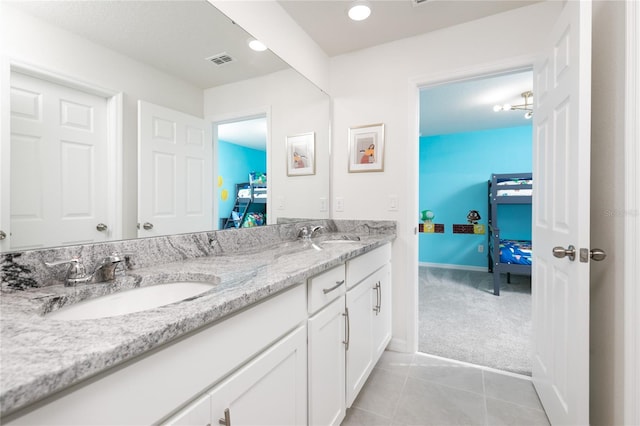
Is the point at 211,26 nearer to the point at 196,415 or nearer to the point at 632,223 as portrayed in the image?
the point at 196,415

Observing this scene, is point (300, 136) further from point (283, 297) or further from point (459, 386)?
point (459, 386)

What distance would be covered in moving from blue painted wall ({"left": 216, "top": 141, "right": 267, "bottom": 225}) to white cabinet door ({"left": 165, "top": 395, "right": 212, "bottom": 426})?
957 mm

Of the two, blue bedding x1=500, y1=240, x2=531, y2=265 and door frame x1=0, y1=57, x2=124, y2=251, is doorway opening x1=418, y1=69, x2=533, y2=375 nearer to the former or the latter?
blue bedding x1=500, y1=240, x2=531, y2=265

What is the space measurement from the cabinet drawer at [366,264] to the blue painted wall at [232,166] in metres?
0.70

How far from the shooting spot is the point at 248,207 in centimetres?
169

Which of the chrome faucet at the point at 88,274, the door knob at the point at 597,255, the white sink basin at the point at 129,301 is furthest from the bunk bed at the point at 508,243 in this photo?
the chrome faucet at the point at 88,274

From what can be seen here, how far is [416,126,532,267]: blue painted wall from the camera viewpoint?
4.64 meters

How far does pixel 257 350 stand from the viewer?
788 millimetres

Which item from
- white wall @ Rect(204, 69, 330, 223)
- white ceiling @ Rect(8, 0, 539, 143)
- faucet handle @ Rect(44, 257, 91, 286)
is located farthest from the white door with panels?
faucet handle @ Rect(44, 257, 91, 286)

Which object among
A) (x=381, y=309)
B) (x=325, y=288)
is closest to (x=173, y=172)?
(x=325, y=288)

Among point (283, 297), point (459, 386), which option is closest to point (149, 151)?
point (283, 297)

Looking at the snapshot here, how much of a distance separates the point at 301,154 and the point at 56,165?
1499 millimetres

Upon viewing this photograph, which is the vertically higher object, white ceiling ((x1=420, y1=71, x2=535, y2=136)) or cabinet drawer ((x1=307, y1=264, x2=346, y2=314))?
white ceiling ((x1=420, y1=71, x2=535, y2=136))

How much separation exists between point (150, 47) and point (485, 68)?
2.00 meters
